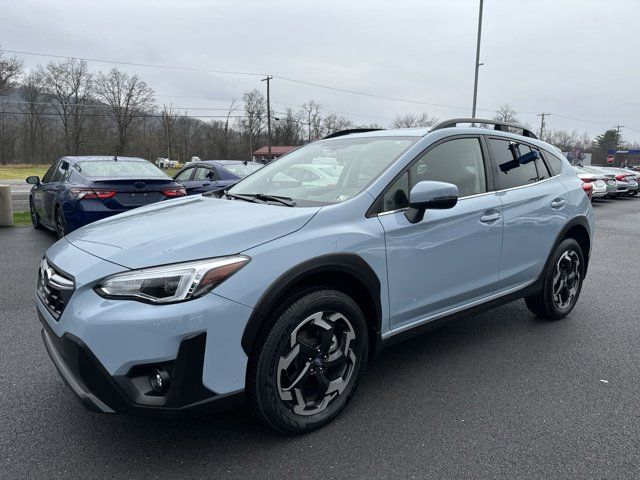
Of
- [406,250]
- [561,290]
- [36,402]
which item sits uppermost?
[406,250]

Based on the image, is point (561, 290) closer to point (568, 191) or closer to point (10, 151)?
point (568, 191)

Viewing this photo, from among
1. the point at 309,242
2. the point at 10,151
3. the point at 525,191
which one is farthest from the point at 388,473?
the point at 10,151

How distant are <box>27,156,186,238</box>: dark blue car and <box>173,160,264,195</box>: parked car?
1796 millimetres

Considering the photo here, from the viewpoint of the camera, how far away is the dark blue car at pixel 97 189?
23.0 feet

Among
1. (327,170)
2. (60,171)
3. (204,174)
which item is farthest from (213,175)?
(327,170)

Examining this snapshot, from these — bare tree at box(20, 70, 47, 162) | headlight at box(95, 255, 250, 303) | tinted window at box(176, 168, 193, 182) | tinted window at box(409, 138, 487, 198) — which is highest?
bare tree at box(20, 70, 47, 162)

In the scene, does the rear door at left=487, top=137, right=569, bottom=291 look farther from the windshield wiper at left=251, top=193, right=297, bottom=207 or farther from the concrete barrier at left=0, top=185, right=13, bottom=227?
the concrete barrier at left=0, top=185, right=13, bottom=227

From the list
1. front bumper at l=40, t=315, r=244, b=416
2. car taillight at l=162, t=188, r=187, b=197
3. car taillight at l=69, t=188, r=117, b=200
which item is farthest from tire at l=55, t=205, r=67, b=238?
front bumper at l=40, t=315, r=244, b=416

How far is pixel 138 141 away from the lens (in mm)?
73125

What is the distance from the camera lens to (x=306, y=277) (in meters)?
2.49

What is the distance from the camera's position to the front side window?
3004 mm

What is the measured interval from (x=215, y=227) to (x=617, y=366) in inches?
123

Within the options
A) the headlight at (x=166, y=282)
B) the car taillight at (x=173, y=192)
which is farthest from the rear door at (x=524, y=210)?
the car taillight at (x=173, y=192)

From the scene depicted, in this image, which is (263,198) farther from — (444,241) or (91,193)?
(91,193)
